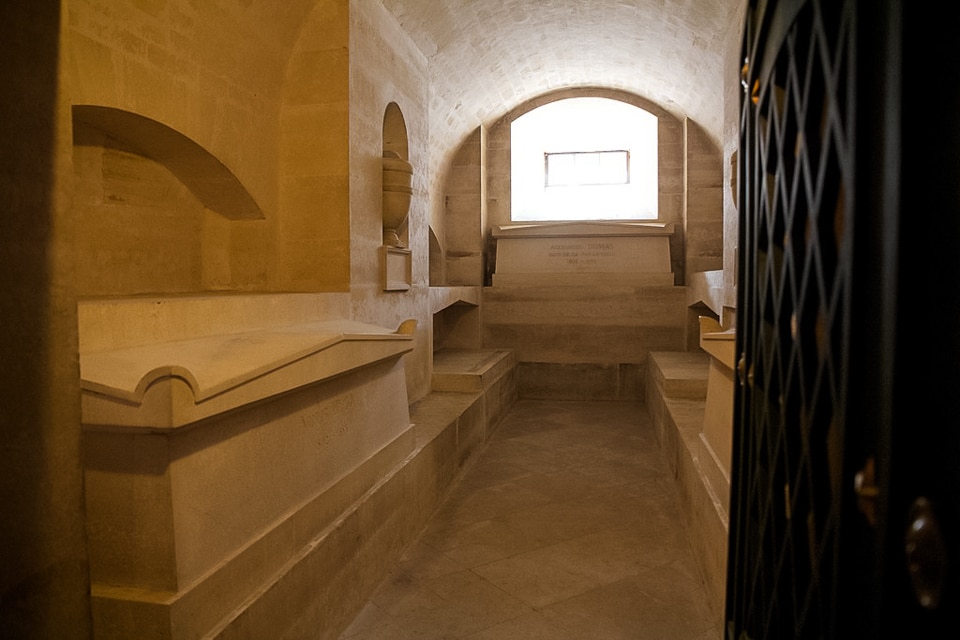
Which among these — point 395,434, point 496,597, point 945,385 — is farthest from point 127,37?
point 945,385

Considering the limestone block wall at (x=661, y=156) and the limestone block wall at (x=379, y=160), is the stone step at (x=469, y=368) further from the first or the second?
the limestone block wall at (x=661, y=156)

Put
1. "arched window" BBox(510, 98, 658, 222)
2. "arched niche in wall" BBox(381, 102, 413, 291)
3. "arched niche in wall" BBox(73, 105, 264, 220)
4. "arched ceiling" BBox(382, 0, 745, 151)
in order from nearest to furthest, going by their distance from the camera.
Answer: "arched niche in wall" BBox(73, 105, 264, 220) → "arched niche in wall" BBox(381, 102, 413, 291) → "arched ceiling" BBox(382, 0, 745, 151) → "arched window" BBox(510, 98, 658, 222)

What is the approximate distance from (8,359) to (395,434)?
3.05 metres

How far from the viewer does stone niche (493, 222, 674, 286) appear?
965cm

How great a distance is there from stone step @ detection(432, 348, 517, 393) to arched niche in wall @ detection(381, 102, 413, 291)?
1195 mm

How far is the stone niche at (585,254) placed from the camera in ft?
31.7

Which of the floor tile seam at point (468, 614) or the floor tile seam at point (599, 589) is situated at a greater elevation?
the floor tile seam at point (468, 614)

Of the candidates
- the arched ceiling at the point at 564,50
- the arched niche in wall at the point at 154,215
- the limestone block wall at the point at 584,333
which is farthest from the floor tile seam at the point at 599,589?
the limestone block wall at the point at 584,333

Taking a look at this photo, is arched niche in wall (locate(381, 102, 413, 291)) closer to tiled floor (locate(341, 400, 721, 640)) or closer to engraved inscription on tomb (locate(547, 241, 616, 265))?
tiled floor (locate(341, 400, 721, 640))

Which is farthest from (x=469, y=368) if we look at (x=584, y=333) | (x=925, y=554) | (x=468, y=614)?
(x=925, y=554)

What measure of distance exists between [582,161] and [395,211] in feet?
19.7

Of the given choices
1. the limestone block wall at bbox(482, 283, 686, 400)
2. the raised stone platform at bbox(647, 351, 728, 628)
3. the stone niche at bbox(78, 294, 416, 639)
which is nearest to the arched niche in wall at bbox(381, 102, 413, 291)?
the stone niche at bbox(78, 294, 416, 639)

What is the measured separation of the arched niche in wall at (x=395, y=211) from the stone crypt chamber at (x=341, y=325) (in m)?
0.03

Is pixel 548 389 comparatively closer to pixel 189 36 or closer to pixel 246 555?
pixel 189 36
